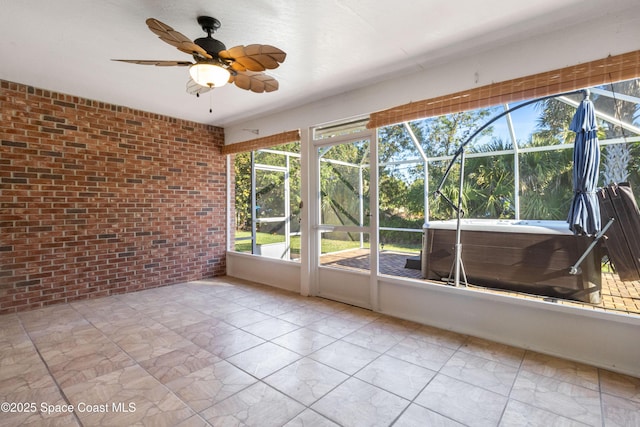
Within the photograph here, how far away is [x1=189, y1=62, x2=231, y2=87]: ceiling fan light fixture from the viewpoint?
2133mm

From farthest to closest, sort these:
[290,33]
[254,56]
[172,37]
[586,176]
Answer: [586,176] < [290,33] < [254,56] < [172,37]

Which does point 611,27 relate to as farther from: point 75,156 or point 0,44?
point 75,156

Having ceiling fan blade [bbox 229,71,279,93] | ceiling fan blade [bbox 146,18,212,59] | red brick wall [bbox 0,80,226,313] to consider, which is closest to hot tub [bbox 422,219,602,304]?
ceiling fan blade [bbox 229,71,279,93]

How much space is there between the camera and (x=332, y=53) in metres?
2.74

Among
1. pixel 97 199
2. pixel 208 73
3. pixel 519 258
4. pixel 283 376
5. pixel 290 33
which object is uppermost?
pixel 290 33

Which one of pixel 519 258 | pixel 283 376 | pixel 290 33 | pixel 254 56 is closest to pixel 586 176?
pixel 519 258

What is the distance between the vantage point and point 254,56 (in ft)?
6.56

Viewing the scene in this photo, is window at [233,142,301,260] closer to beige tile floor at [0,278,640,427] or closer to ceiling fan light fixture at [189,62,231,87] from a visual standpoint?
beige tile floor at [0,278,640,427]

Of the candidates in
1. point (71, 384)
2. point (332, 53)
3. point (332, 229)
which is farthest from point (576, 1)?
point (71, 384)

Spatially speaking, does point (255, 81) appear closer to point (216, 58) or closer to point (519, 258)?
point (216, 58)

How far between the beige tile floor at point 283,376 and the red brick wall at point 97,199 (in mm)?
682

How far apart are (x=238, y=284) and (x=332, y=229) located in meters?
1.80

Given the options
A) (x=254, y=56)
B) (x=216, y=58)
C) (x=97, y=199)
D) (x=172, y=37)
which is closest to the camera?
(x=172, y=37)

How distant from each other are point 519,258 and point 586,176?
114 centimetres
